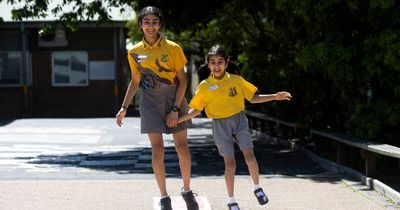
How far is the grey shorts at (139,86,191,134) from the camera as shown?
25.3 feet

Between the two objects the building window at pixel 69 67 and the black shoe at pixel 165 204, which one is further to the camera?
the building window at pixel 69 67

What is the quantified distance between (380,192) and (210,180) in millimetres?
2390

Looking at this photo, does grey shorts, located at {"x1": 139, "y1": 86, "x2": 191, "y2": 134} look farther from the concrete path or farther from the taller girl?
the concrete path

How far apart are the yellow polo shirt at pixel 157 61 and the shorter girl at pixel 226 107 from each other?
1.01ft

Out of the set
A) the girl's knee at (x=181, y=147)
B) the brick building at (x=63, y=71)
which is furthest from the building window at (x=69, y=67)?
the girl's knee at (x=181, y=147)

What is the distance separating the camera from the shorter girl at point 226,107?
25.1 ft

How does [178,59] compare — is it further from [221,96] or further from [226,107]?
[226,107]

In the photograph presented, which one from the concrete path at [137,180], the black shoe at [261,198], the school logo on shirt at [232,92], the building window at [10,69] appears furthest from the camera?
the building window at [10,69]

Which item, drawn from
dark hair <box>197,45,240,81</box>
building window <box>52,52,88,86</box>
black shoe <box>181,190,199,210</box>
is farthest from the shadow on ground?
building window <box>52,52,88,86</box>

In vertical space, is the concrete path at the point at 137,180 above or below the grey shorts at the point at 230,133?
below

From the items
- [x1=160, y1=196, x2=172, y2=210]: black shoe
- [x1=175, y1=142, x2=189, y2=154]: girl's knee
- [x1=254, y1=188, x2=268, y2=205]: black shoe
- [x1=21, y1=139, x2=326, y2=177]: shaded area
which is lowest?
[x1=21, y1=139, x2=326, y2=177]: shaded area

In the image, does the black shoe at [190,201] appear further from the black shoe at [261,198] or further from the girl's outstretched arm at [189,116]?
the girl's outstretched arm at [189,116]

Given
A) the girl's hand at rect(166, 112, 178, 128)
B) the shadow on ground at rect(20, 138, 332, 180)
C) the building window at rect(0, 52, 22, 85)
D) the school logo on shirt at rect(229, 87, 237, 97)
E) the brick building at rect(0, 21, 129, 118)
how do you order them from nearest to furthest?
the girl's hand at rect(166, 112, 178, 128), the school logo on shirt at rect(229, 87, 237, 97), the shadow on ground at rect(20, 138, 332, 180), the brick building at rect(0, 21, 129, 118), the building window at rect(0, 52, 22, 85)

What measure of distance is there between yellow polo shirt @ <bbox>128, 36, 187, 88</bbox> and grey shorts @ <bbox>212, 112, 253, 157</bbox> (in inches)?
25.2
